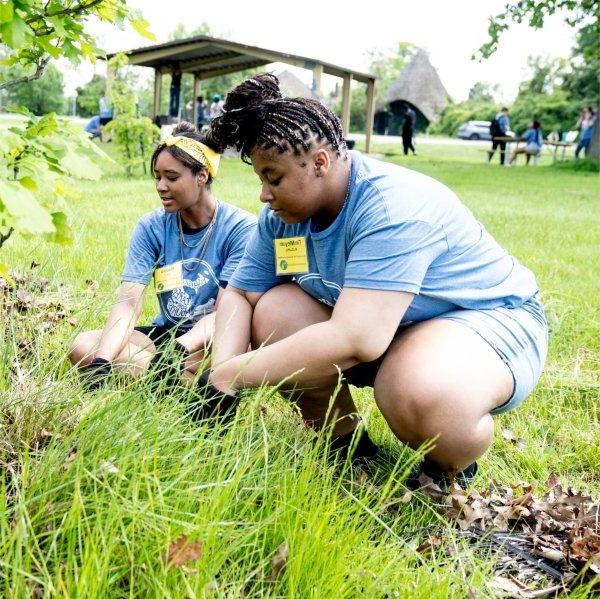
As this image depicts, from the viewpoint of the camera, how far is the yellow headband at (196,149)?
3.14 m

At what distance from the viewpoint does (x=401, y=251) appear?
6.73 ft

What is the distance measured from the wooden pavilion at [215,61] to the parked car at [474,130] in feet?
91.8

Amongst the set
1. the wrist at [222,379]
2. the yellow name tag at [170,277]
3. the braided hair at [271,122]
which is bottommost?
the wrist at [222,379]

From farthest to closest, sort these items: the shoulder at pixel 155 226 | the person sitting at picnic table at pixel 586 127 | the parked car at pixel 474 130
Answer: the parked car at pixel 474 130
the person sitting at picnic table at pixel 586 127
the shoulder at pixel 155 226

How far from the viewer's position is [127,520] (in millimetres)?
1560

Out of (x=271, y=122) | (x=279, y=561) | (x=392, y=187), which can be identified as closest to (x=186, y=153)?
(x=271, y=122)

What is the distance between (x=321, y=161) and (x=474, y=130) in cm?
4948

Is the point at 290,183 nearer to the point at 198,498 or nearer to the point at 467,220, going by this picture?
the point at 467,220

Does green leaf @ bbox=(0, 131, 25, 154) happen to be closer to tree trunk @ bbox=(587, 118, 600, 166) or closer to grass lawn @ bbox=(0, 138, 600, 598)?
grass lawn @ bbox=(0, 138, 600, 598)

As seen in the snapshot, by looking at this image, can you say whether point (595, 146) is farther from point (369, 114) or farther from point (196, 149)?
point (196, 149)

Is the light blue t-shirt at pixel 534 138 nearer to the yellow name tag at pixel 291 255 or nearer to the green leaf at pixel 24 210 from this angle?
the yellow name tag at pixel 291 255

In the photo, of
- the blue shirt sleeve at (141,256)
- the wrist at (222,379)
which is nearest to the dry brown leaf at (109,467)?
the wrist at (222,379)

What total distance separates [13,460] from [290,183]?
984 millimetres

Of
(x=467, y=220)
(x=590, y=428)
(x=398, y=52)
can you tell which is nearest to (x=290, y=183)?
(x=467, y=220)
